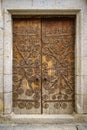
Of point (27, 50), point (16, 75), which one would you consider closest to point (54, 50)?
point (27, 50)

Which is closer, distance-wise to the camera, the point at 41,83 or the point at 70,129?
the point at 70,129

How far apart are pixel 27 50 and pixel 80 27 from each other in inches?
46.5

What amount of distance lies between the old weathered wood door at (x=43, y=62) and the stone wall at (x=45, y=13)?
220mm

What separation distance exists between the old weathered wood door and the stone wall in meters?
0.22

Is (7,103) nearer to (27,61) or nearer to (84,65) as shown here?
(27,61)

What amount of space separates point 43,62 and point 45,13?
1.00 metres

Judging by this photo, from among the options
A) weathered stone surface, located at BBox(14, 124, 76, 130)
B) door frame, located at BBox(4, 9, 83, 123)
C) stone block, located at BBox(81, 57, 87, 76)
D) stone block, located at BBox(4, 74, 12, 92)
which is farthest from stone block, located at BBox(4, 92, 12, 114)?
stone block, located at BBox(81, 57, 87, 76)

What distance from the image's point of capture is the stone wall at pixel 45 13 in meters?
5.85

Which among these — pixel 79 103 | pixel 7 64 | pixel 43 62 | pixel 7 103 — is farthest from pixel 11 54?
pixel 79 103

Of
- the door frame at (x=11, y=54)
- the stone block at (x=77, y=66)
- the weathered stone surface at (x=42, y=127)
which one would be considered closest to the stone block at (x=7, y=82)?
the door frame at (x=11, y=54)

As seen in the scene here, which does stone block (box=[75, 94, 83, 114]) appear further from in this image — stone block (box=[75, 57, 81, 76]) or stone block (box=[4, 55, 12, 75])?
stone block (box=[4, 55, 12, 75])

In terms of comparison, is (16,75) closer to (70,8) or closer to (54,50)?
(54,50)

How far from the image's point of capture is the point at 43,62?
615cm

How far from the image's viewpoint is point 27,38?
242 inches
